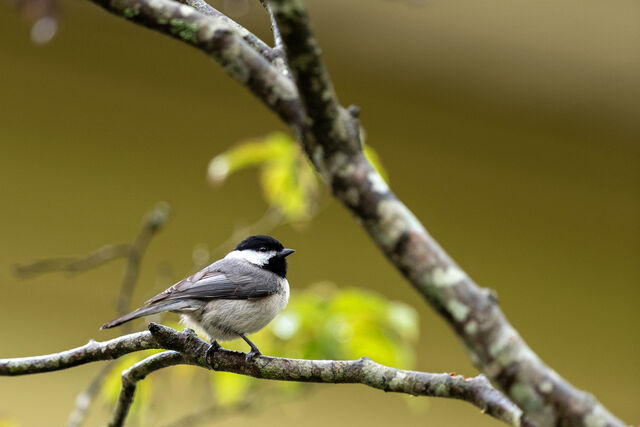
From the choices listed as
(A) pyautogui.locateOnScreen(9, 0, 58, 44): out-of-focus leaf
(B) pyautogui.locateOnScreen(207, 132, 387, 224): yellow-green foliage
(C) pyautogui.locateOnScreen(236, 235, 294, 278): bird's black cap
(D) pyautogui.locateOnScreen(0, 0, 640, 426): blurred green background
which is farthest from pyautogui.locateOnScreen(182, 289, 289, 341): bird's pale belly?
(D) pyautogui.locateOnScreen(0, 0, 640, 426): blurred green background

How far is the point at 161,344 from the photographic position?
5.07ft

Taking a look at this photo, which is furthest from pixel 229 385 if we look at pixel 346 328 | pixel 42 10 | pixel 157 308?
pixel 42 10

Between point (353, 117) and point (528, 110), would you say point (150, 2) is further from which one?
point (528, 110)

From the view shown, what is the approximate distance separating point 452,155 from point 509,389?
4.24m

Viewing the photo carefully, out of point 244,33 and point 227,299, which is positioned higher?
point 244,33

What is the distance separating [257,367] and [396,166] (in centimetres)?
351

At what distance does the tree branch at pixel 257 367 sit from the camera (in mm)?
1313

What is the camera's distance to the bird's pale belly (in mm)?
2297

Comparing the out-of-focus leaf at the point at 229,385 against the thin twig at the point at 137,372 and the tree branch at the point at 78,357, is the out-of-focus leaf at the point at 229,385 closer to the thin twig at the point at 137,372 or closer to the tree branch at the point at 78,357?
the thin twig at the point at 137,372

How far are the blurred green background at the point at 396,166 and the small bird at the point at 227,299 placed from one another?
1765 mm

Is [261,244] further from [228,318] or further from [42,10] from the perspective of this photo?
[42,10]

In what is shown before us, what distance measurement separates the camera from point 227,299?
91.9 inches

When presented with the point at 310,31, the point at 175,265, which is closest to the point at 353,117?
the point at 310,31

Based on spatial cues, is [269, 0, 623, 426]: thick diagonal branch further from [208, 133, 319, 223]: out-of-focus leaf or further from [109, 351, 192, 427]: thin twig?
[208, 133, 319, 223]: out-of-focus leaf
